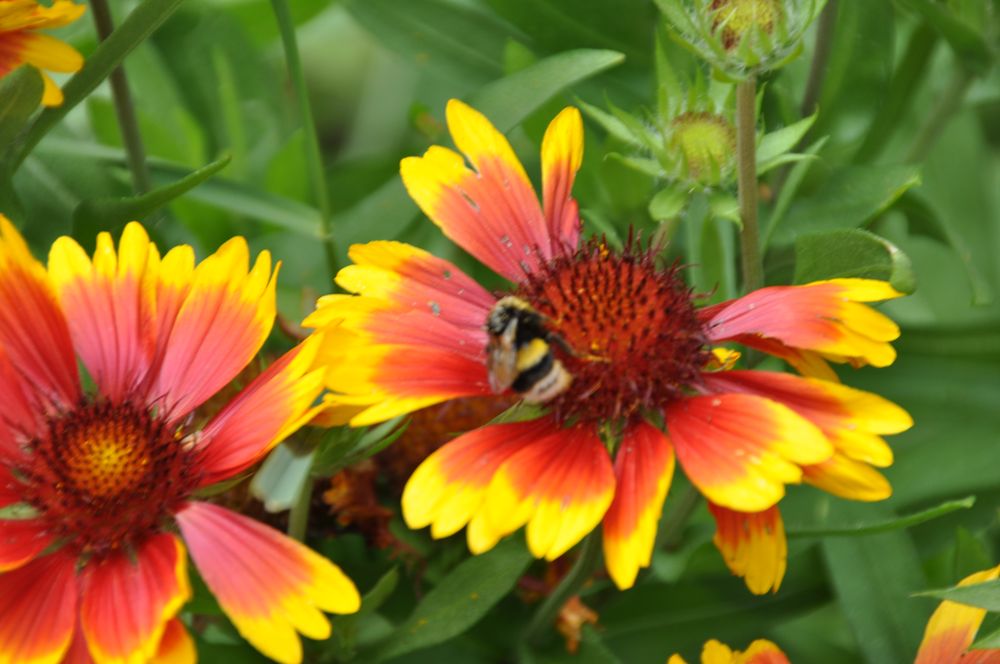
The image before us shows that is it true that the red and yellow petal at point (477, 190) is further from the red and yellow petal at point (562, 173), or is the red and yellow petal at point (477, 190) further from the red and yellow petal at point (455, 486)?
the red and yellow petal at point (455, 486)

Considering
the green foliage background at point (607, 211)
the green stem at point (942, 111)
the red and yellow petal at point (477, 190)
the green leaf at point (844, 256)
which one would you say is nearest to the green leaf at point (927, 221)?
the green foliage background at point (607, 211)

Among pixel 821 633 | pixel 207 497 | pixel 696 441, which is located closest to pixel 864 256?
pixel 696 441

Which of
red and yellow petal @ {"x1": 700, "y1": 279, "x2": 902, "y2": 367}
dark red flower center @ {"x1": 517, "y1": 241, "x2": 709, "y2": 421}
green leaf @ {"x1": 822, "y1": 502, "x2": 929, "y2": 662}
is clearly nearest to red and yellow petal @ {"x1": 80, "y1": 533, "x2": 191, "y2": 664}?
dark red flower center @ {"x1": 517, "y1": 241, "x2": 709, "y2": 421}

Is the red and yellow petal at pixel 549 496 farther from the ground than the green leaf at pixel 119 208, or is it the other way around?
the green leaf at pixel 119 208

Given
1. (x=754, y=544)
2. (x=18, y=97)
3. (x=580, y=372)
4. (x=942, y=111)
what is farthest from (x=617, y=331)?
(x=942, y=111)

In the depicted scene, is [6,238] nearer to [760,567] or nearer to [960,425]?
[760,567]

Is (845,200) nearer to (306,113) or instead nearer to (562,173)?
(562,173)
